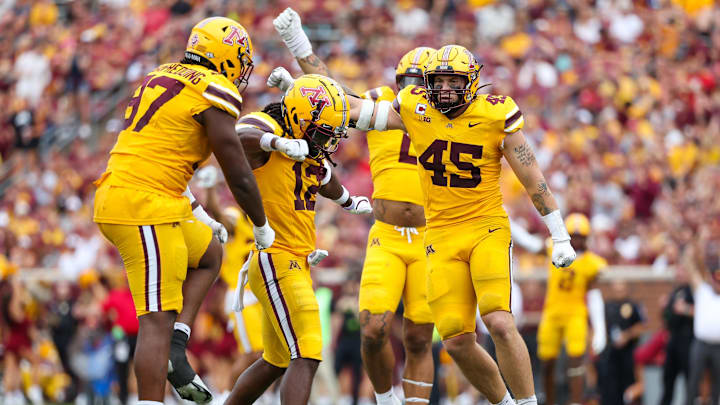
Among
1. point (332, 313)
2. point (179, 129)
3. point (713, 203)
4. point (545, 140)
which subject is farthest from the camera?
point (545, 140)

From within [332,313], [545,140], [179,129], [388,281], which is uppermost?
[179,129]

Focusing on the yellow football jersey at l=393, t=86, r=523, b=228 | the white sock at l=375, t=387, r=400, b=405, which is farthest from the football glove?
the white sock at l=375, t=387, r=400, b=405

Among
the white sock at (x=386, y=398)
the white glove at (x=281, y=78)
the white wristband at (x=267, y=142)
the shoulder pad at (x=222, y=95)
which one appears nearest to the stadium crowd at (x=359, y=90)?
the white sock at (x=386, y=398)

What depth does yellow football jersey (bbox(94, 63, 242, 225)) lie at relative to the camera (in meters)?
6.39

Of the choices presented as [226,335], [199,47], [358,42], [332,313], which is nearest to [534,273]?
[332,313]

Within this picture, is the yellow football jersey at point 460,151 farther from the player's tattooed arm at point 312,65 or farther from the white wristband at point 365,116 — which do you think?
the player's tattooed arm at point 312,65

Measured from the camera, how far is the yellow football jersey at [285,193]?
7.00 metres

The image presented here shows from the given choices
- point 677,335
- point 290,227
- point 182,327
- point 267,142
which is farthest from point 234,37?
point 677,335

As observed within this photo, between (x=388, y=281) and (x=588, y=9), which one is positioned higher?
(x=388, y=281)

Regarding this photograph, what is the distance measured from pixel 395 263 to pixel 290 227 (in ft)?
4.45

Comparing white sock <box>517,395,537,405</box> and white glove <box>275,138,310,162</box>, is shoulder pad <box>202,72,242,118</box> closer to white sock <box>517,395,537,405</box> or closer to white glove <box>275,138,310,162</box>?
white glove <box>275,138,310,162</box>

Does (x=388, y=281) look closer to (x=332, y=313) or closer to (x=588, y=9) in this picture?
(x=332, y=313)

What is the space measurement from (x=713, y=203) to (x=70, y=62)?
37.0ft

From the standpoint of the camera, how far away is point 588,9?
20.3 m
